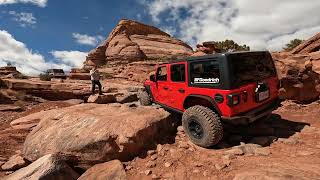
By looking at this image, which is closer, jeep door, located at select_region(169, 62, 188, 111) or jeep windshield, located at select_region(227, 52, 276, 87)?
jeep windshield, located at select_region(227, 52, 276, 87)

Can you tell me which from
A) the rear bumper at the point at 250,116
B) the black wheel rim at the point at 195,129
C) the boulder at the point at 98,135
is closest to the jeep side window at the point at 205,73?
the rear bumper at the point at 250,116

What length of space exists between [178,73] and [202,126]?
176cm

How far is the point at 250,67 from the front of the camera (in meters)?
6.55

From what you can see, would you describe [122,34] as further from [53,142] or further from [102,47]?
[53,142]

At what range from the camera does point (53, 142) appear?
7035 millimetres

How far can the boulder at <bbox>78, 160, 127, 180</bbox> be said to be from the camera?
5.80 metres

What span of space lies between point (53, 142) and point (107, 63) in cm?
4484

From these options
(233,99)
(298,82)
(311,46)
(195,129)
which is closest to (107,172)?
(195,129)

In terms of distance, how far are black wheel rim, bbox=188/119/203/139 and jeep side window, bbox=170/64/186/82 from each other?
1180 mm

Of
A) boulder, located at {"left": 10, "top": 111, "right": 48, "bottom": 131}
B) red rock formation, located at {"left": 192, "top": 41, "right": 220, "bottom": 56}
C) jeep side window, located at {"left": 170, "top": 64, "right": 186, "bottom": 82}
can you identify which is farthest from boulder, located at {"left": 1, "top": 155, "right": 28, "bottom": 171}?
red rock formation, located at {"left": 192, "top": 41, "right": 220, "bottom": 56}

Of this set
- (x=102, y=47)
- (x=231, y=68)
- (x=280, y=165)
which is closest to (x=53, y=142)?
(x=231, y=68)

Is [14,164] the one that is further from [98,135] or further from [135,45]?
[135,45]

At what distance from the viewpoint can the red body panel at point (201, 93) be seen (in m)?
6.09

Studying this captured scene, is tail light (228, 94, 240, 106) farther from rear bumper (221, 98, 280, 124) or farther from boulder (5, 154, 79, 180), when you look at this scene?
boulder (5, 154, 79, 180)
